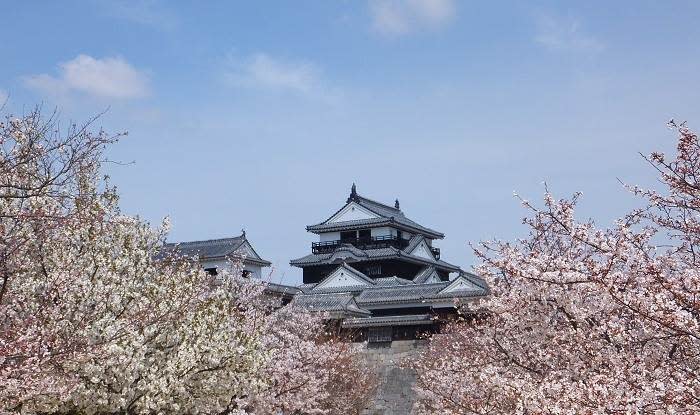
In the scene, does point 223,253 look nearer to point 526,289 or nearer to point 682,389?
point 526,289

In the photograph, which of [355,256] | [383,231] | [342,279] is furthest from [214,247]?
[383,231]

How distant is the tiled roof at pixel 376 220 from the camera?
5329cm

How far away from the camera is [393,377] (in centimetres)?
3456

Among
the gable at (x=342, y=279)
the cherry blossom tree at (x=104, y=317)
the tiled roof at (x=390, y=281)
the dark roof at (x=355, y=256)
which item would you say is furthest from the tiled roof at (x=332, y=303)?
the cherry blossom tree at (x=104, y=317)

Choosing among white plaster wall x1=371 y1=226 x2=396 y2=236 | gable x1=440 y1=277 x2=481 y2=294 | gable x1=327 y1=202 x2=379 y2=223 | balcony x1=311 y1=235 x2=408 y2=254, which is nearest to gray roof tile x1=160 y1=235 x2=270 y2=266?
balcony x1=311 y1=235 x2=408 y2=254

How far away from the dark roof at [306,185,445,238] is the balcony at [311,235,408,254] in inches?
39.0

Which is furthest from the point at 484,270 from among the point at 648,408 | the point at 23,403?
the point at 23,403

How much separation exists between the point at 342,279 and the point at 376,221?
6.86 m

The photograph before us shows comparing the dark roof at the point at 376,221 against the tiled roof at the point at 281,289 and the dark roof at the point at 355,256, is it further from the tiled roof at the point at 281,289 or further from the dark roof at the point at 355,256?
the tiled roof at the point at 281,289

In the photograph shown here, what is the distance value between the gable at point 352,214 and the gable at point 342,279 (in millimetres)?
7509

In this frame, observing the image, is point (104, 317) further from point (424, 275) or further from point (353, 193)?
point (353, 193)

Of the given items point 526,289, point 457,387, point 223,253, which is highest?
point 223,253

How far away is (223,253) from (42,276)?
30775 mm

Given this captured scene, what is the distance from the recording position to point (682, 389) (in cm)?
554
